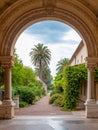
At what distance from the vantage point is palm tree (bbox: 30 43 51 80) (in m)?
54.0

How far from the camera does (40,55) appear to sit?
2128 inches

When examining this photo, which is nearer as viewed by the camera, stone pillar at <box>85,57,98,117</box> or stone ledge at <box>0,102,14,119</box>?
stone ledge at <box>0,102,14,119</box>

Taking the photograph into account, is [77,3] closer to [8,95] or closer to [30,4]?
[30,4]

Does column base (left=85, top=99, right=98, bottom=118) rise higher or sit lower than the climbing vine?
lower

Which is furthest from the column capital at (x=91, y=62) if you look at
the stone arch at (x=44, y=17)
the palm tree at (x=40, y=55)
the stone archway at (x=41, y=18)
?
the palm tree at (x=40, y=55)

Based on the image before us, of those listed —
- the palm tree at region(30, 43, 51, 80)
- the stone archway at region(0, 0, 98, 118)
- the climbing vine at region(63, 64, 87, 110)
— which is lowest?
the climbing vine at region(63, 64, 87, 110)

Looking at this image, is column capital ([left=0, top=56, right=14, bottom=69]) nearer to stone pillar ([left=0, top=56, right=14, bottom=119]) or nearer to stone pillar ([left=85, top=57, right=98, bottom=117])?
stone pillar ([left=0, top=56, right=14, bottom=119])

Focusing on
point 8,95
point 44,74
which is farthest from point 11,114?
point 44,74

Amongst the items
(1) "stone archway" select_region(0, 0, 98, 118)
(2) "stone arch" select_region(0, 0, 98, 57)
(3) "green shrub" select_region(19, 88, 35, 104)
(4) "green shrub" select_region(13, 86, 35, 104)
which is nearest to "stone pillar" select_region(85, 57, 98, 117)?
(1) "stone archway" select_region(0, 0, 98, 118)

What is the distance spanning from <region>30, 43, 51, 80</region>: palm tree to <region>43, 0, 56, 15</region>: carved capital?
134 feet

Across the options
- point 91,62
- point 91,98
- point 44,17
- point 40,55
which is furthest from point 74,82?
point 40,55

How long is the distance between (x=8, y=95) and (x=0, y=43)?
2.27 metres

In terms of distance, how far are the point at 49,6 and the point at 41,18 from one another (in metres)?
0.70

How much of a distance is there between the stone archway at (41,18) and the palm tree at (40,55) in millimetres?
40766
